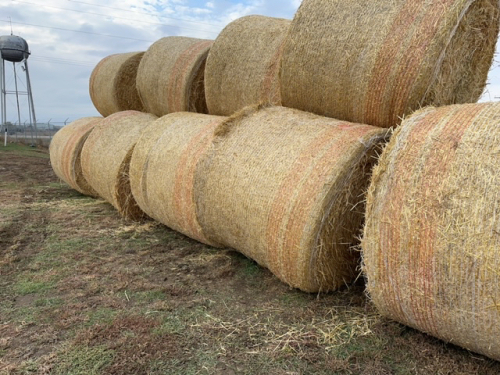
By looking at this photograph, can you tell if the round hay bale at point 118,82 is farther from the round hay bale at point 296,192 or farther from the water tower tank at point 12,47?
the water tower tank at point 12,47

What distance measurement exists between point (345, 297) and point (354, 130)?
122 centimetres

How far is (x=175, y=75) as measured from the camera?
5.89 m

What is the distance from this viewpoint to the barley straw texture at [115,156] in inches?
231

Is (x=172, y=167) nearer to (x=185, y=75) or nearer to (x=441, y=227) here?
(x=185, y=75)

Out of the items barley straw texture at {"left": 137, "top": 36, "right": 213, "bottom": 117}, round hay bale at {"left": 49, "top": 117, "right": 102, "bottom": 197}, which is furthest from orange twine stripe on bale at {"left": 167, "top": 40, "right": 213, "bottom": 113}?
round hay bale at {"left": 49, "top": 117, "right": 102, "bottom": 197}

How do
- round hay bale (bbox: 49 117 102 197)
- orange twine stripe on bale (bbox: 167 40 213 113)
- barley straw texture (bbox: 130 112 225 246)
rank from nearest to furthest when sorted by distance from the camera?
1. barley straw texture (bbox: 130 112 225 246)
2. orange twine stripe on bale (bbox: 167 40 213 113)
3. round hay bale (bbox: 49 117 102 197)

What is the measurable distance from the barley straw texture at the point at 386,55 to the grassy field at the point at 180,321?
1461 millimetres

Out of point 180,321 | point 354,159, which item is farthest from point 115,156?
point 354,159

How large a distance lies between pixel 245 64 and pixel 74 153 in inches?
151

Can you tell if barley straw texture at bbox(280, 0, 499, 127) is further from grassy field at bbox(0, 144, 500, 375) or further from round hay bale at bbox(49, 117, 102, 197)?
round hay bale at bbox(49, 117, 102, 197)

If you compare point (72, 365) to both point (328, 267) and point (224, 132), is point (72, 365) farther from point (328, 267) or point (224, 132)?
point (224, 132)

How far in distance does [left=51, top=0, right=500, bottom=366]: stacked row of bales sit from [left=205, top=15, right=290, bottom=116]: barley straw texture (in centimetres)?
1

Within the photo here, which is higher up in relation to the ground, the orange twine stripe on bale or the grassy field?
the orange twine stripe on bale

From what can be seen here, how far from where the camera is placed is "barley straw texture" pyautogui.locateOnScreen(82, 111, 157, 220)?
5855 mm
